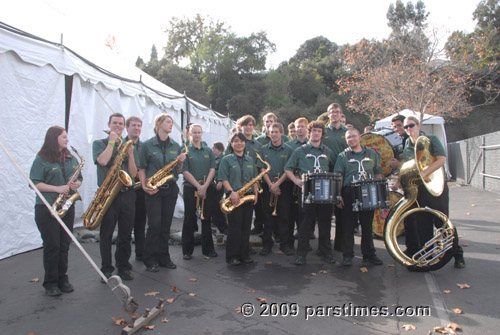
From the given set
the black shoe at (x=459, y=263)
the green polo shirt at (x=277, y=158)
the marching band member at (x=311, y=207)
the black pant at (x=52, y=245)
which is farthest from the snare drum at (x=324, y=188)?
the black pant at (x=52, y=245)

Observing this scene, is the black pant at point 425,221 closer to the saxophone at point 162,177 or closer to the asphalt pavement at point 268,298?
the asphalt pavement at point 268,298

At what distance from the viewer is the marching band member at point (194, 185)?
5.78 m

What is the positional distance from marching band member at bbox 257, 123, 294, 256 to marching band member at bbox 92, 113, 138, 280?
6.81 ft

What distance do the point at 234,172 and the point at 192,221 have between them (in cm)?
105

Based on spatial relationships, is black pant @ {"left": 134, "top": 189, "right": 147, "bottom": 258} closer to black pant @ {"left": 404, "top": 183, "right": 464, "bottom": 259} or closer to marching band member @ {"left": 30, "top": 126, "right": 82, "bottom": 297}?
marching band member @ {"left": 30, "top": 126, "right": 82, "bottom": 297}

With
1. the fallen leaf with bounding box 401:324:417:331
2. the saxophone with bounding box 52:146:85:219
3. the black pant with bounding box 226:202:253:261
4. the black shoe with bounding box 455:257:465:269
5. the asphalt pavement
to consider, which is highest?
the saxophone with bounding box 52:146:85:219

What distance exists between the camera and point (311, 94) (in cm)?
4253

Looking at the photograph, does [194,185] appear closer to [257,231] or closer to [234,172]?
[234,172]

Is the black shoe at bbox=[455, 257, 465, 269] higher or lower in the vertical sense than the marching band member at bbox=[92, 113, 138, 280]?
lower

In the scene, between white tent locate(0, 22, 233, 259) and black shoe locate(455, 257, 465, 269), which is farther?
white tent locate(0, 22, 233, 259)

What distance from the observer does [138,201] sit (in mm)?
5586

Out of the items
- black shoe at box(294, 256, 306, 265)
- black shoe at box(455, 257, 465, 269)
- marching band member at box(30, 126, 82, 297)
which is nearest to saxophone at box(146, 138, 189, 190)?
marching band member at box(30, 126, 82, 297)

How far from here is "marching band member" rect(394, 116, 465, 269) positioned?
4973 millimetres

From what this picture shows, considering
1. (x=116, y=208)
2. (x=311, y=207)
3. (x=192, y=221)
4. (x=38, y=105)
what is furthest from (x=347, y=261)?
(x=38, y=105)
